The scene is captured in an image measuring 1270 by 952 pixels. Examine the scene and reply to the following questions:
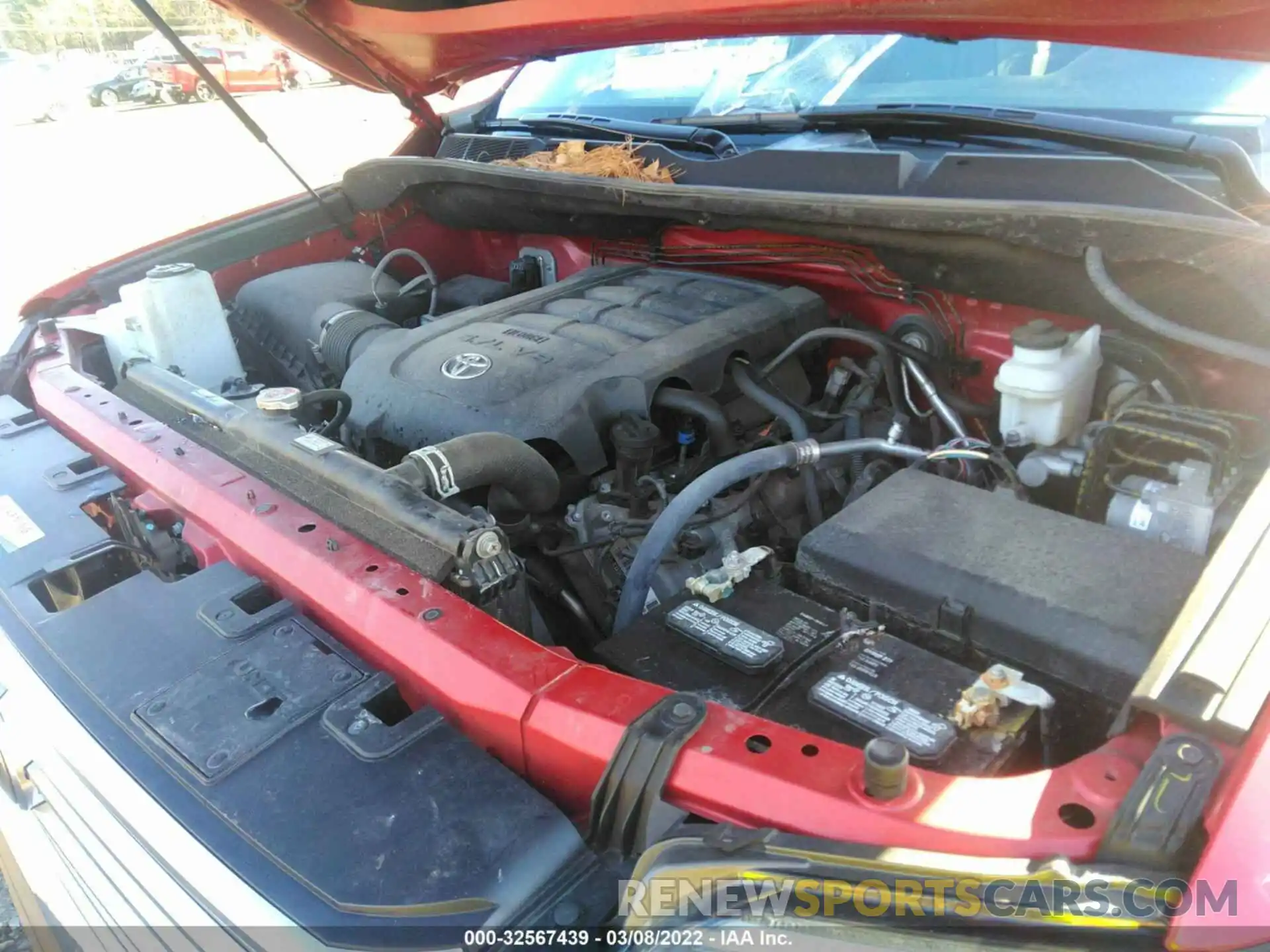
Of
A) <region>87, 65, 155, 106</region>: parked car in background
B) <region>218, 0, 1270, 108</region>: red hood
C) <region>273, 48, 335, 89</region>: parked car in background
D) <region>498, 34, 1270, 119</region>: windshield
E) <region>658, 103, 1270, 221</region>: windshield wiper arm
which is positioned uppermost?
<region>218, 0, 1270, 108</region>: red hood

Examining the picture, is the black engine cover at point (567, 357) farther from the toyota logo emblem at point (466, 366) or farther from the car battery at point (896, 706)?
the car battery at point (896, 706)

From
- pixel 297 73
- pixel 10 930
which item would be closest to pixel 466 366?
pixel 10 930

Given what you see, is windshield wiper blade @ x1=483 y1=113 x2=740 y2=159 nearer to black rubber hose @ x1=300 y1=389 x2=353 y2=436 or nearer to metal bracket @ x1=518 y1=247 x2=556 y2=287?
metal bracket @ x1=518 y1=247 x2=556 y2=287

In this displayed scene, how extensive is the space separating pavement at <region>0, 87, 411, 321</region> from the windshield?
3.70ft

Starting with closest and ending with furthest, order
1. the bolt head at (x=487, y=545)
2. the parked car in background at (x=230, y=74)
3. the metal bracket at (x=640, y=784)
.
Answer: the metal bracket at (x=640, y=784)
the bolt head at (x=487, y=545)
the parked car in background at (x=230, y=74)

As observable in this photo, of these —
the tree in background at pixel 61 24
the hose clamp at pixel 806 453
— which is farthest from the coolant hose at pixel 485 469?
the tree in background at pixel 61 24

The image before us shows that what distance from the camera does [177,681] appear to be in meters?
1.14

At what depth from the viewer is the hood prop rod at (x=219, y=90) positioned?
1.80 m

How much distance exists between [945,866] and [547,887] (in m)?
0.37

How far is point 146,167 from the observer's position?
11195 millimetres

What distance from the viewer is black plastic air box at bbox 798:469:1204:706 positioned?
3.41ft

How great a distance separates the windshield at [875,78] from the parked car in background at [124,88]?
18211 millimetres

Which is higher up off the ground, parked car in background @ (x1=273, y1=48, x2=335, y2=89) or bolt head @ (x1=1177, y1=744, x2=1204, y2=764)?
bolt head @ (x1=1177, y1=744, x2=1204, y2=764)

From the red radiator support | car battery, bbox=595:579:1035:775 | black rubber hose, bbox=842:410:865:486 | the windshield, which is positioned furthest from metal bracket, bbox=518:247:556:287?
car battery, bbox=595:579:1035:775
